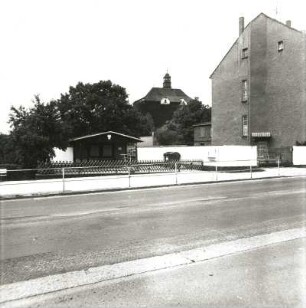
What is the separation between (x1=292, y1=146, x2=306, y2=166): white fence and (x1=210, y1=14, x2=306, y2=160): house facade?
2.89 meters

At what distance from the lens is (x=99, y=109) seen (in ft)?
200

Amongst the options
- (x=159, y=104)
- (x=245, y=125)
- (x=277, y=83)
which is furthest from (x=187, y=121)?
(x=159, y=104)

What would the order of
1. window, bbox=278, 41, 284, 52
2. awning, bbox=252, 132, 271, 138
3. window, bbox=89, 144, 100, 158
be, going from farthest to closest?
awning, bbox=252, 132, 271, 138 < window, bbox=278, 41, 284, 52 < window, bbox=89, 144, 100, 158

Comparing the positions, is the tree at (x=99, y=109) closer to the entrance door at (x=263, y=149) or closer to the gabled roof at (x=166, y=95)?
the entrance door at (x=263, y=149)

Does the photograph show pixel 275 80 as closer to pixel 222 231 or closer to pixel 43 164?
pixel 43 164

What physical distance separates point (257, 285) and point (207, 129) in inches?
1930

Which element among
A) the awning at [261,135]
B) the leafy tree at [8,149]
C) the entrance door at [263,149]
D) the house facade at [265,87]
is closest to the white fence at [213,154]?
the entrance door at [263,149]

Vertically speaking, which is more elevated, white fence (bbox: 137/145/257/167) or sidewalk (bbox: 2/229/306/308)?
white fence (bbox: 137/145/257/167)

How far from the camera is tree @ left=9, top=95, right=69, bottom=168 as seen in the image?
23016mm

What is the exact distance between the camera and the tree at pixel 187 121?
2504 inches

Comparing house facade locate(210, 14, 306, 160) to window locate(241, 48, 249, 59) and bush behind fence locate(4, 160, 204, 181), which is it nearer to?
window locate(241, 48, 249, 59)

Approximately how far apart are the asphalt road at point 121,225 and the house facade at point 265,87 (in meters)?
27.3

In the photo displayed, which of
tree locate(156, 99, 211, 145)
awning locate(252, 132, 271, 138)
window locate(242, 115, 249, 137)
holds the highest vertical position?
tree locate(156, 99, 211, 145)

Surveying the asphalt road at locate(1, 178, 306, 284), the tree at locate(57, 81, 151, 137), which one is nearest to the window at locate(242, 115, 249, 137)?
the tree at locate(57, 81, 151, 137)
